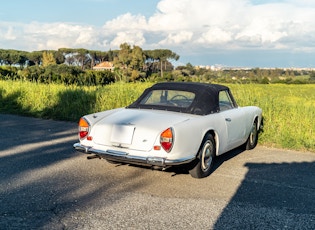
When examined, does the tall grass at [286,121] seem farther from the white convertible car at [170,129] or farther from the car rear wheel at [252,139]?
the white convertible car at [170,129]

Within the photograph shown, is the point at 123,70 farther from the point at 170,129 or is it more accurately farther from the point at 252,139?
the point at 170,129

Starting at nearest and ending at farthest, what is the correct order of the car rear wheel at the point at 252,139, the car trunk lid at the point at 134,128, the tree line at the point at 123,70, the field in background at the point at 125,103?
the car trunk lid at the point at 134,128 → the car rear wheel at the point at 252,139 → the field in background at the point at 125,103 → the tree line at the point at 123,70

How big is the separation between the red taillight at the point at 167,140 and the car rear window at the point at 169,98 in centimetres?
104

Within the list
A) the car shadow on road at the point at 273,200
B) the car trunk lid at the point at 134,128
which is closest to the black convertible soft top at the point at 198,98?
the car trunk lid at the point at 134,128

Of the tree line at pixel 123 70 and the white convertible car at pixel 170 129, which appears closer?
the white convertible car at pixel 170 129

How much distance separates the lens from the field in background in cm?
834

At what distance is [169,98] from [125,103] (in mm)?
5433

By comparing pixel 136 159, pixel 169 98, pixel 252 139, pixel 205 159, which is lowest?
pixel 252 139

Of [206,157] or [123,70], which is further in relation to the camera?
[123,70]

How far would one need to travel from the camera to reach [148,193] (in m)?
4.61

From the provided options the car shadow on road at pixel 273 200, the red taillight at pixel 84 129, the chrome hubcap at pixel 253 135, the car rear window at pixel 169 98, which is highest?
the car rear window at pixel 169 98

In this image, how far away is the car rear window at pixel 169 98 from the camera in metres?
5.78

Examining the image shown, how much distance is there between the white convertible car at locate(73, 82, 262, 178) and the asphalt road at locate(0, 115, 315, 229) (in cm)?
36

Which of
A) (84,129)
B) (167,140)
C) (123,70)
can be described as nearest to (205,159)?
(167,140)
